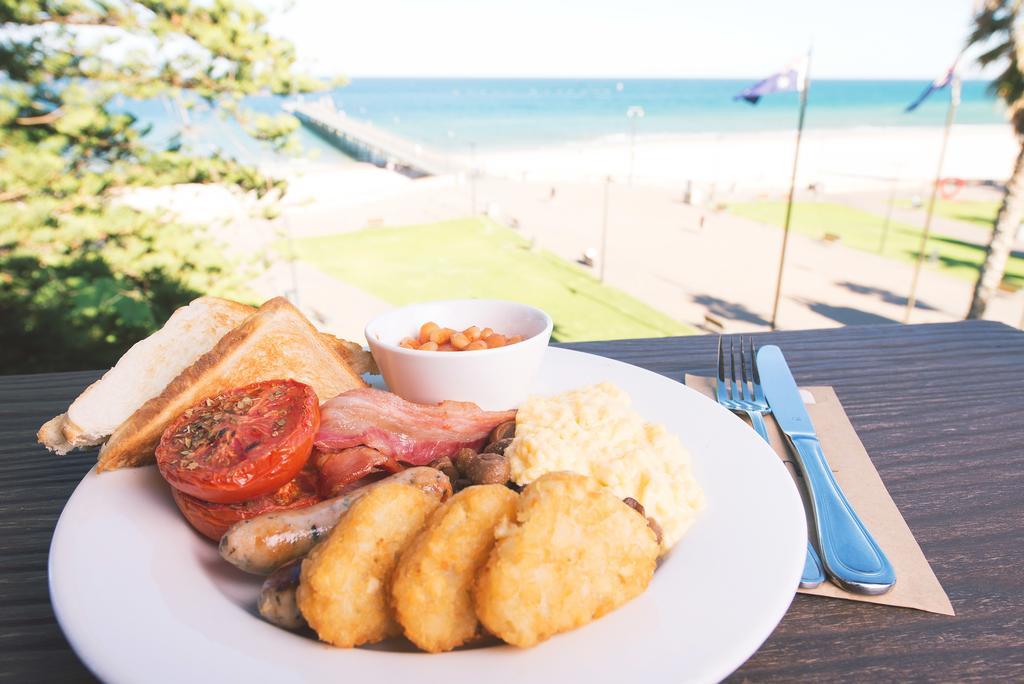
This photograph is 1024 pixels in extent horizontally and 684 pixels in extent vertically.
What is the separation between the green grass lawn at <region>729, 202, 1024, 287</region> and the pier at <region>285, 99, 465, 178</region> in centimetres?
1538

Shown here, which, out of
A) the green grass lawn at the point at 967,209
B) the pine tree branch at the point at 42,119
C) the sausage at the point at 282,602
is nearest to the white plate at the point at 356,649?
the sausage at the point at 282,602

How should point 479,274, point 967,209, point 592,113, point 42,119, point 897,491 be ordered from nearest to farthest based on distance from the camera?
1. point 897,491
2. point 42,119
3. point 479,274
4. point 967,209
5. point 592,113

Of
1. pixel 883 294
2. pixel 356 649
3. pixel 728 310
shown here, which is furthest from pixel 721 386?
pixel 883 294

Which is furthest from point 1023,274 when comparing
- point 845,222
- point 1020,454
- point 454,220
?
point 1020,454

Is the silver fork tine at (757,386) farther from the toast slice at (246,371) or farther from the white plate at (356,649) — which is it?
the toast slice at (246,371)

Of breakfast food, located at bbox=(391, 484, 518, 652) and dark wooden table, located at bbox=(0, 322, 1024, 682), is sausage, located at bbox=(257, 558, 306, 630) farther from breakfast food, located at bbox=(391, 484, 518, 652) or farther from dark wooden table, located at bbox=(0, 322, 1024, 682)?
dark wooden table, located at bbox=(0, 322, 1024, 682)

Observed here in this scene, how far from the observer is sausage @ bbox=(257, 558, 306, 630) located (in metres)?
1.08

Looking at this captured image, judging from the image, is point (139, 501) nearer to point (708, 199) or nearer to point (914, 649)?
point (914, 649)

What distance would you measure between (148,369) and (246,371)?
0.30m

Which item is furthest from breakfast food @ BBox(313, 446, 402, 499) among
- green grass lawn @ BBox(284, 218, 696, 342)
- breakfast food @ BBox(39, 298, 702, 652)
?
green grass lawn @ BBox(284, 218, 696, 342)

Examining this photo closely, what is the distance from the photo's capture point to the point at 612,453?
1465 mm

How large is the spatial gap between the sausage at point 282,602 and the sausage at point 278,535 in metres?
0.09

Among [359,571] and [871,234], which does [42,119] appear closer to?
[359,571]

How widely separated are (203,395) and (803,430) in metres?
1.56
